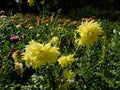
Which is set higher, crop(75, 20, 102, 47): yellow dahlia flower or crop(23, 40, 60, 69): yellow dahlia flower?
crop(75, 20, 102, 47): yellow dahlia flower

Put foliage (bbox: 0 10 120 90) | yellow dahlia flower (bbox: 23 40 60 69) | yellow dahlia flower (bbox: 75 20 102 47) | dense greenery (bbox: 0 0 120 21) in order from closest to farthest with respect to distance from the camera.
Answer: yellow dahlia flower (bbox: 23 40 60 69)
yellow dahlia flower (bbox: 75 20 102 47)
foliage (bbox: 0 10 120 90)
dense greenery (bbox: 0 0 120 21)

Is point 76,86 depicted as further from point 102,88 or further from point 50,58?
point 50,58

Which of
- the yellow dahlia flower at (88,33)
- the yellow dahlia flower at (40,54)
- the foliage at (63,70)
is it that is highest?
the yellow dahlia flower at (88,33)

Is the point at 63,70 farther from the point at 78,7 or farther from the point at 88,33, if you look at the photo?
the point at 78,7

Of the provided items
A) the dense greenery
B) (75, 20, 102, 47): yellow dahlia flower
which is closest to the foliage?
(75, 20, 102, 47): yellow dahlia flower

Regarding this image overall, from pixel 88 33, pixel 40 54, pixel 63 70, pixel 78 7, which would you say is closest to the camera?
pixel 40 54

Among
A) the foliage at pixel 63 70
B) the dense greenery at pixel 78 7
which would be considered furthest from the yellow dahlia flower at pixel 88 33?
the dense greenery at pixel 78 7

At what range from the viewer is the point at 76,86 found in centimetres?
376

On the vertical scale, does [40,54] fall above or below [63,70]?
above

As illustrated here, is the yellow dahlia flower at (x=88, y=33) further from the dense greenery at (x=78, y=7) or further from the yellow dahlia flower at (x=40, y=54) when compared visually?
the dense greenery at (x=78, y=7)

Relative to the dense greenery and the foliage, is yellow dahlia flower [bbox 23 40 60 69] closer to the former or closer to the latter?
the foliage

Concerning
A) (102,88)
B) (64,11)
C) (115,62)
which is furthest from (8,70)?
(64,11)

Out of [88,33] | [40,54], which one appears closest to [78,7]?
[88,33]

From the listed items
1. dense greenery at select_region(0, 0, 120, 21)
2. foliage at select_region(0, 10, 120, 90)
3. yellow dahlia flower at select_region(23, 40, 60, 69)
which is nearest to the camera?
yellow dahlia flower at select_region(23, 40, 60, 69)
